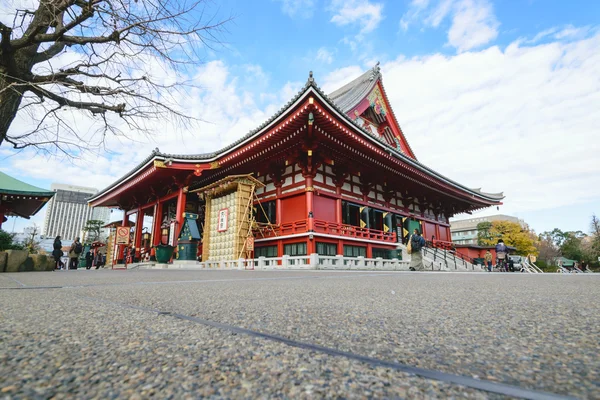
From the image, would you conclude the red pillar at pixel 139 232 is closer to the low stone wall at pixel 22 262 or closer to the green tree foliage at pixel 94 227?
the low stone wall at pixel 22 262

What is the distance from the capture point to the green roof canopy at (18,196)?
10.3m

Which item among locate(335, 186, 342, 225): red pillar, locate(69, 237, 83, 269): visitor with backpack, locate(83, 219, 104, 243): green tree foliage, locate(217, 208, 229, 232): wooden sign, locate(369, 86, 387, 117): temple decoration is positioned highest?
locate(369, 86, 387, 117): temple decoration

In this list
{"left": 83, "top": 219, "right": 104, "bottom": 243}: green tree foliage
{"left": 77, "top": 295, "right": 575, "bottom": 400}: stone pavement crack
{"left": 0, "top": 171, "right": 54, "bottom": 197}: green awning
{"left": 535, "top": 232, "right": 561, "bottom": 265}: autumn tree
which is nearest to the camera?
{"left": 77, "top": 295, "right": 575, "bottom": 400}: stone pavement crack

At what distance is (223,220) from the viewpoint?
37.4ft

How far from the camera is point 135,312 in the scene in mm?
1398

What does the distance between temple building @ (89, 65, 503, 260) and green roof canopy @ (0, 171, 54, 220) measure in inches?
153

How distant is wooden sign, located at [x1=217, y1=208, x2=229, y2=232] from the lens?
11250 millimetres

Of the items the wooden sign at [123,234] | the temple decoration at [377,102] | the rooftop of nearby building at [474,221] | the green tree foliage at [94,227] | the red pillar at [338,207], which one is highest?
the temple decoration at [377,102]

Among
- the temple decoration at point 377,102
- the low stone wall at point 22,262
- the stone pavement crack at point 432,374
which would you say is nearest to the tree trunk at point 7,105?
the stone pavement crack at point 432,374

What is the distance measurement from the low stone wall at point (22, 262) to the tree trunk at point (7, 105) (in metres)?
5.20

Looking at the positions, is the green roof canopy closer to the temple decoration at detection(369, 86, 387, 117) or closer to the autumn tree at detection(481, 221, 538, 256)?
the temple decoration at detection(369, 86, 387, 117)

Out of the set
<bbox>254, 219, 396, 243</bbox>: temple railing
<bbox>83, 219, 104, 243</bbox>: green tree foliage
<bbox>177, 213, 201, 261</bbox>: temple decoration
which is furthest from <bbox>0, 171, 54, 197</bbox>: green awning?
<bbox>83, 219, 104, 243</bbox>: green tree foliage

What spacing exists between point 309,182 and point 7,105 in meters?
8.61

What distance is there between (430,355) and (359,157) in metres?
11.7
